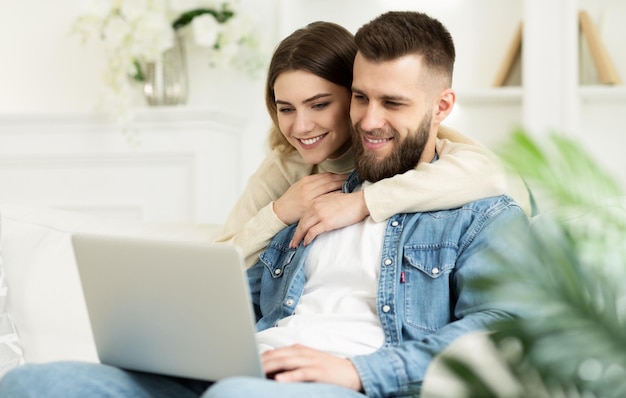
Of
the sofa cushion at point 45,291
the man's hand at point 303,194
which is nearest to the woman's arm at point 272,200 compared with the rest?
the man's hand at point 303,194

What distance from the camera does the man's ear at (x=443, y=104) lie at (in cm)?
171

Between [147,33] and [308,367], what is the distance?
2061mm

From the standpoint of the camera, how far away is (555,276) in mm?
592

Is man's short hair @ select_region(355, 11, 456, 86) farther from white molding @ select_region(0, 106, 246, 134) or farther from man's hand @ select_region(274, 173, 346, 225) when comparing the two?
white molding @ select_region(0, 106, 246, 134)

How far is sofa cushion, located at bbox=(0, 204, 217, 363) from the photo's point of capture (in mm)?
1836

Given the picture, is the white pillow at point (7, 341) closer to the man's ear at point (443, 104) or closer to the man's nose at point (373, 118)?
the man's nose at point (373, 118)

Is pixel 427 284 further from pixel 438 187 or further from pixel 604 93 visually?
pixel 604 93

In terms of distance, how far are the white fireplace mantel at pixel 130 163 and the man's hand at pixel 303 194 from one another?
1.39 m

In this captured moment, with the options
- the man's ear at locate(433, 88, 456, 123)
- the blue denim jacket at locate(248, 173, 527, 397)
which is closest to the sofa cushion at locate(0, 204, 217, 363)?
the blue denim jacket at locate(248, 173, 527, 397)

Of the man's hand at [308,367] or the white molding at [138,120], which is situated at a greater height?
the white molding at [138,120]

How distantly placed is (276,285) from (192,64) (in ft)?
A: 5.88

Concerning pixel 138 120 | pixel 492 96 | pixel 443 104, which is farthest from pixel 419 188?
pixel 138 120

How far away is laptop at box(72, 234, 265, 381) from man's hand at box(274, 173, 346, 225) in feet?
1.73

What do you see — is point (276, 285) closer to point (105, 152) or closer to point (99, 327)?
point (99, 327)
